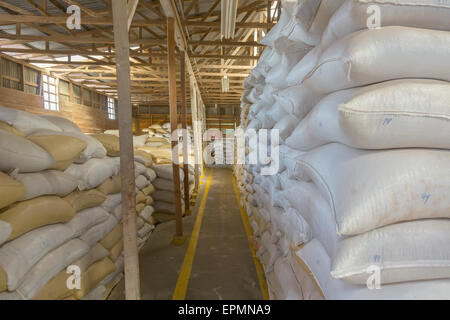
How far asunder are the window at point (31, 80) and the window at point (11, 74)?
0.52 feet

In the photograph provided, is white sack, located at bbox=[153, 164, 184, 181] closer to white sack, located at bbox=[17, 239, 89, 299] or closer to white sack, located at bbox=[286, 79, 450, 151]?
white sack, located at bbox=[17, 239, 89, 299]

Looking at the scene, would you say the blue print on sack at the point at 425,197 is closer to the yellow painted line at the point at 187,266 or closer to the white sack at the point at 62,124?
the yellow painted line at the point at 187,266

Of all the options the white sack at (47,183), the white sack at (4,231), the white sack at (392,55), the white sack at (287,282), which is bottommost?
the white sack at (287,282)

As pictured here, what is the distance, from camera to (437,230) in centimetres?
114

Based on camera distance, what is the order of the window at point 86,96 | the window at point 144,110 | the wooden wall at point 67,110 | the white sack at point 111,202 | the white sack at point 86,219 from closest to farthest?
the white sack at point 86,219 → the white sack at point 111,202 → the wooden wall at point 67,110 → the window at point 86,96 → the window at point 144,110

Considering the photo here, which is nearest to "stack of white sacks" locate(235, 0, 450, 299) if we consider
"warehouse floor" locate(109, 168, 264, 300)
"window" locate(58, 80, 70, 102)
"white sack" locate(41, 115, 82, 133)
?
"warehouse floor" locate(109, 168, 264, 300)

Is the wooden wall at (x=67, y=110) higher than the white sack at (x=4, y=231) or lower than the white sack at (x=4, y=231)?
higher

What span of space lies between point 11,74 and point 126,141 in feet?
26.6

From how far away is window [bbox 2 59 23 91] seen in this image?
6.69 m

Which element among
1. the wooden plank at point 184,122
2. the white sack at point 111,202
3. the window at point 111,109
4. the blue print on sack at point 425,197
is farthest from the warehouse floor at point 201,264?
the window at point 111,109

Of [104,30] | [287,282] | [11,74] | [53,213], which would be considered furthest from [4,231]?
[11,74]

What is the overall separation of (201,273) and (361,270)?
8.17 ft

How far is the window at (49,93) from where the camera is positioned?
8.34 metres
